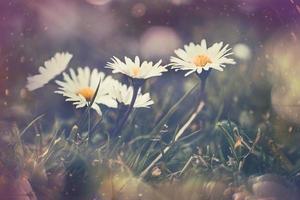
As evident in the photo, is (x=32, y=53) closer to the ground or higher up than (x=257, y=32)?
closer to the ground

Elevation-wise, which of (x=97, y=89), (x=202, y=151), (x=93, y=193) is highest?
(x=97, y=89)

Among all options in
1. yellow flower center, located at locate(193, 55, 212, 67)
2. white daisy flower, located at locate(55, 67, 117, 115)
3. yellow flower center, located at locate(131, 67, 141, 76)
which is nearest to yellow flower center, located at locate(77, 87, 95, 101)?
white daisy flower, located at locate(55, 67, 117, 115)

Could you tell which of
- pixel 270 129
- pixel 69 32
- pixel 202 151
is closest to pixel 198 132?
pixel 202 151

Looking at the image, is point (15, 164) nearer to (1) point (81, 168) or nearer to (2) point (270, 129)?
(1) point (81, 168)

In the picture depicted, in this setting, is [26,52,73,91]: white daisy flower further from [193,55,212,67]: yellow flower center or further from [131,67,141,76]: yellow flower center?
[193,55,212,67]: yellow flower center

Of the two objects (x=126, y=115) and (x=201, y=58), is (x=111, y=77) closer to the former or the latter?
(x=126, y=115)

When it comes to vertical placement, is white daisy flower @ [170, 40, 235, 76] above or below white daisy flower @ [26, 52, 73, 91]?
above

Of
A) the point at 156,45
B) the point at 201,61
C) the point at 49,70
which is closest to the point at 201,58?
the point at 201,61
